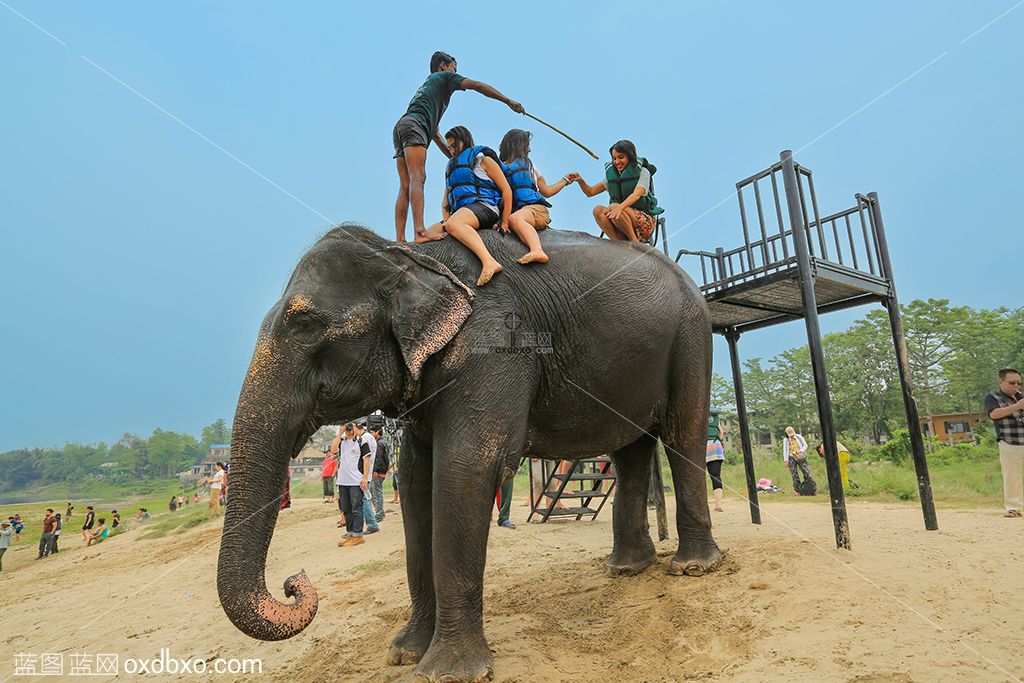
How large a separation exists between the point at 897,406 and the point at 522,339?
4222cm

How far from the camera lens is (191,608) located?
7.50m

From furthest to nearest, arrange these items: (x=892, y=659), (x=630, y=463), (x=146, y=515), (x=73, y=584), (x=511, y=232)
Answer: (x=146, y=515)
(x=73, y=584)
(x=630, y=463)
(x=511, y=232)
(x=892, y=659)

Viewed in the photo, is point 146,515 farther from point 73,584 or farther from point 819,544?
point 819,544

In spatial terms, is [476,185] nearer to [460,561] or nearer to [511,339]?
[511,339]

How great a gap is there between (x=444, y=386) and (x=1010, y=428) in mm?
7644

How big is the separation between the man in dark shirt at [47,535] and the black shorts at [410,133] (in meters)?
23.0

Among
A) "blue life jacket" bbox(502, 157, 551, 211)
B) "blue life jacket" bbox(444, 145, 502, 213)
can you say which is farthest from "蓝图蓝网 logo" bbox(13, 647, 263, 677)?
"blue life jacket" bbox(502, 157, 551, 211)

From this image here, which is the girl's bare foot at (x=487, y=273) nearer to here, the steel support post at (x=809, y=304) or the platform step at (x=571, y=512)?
the steel support post at (x=809, y=304)

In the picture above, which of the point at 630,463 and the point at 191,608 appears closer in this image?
the point at 630,463

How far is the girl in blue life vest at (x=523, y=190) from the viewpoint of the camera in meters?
4.66

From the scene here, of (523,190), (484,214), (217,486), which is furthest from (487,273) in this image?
(217,486)

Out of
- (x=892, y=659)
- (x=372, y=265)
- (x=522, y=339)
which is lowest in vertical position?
(x=892, y=659)

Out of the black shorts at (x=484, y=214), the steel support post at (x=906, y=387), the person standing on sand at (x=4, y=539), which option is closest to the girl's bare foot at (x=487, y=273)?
the black shorts at (x=484, y=214)

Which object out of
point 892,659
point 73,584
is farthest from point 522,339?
point 73,584
